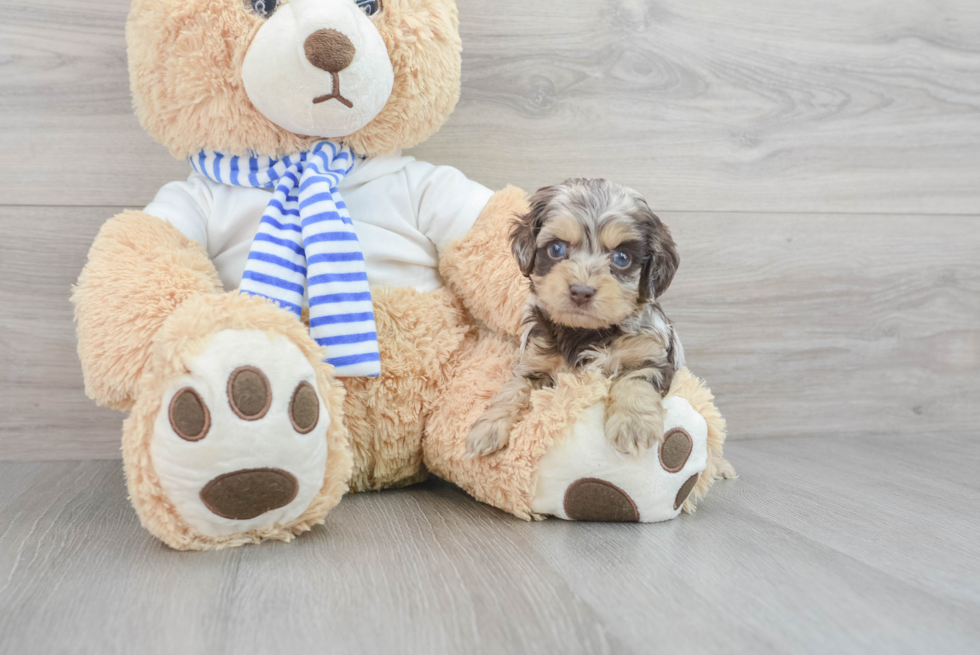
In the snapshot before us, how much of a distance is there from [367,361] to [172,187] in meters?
0.65

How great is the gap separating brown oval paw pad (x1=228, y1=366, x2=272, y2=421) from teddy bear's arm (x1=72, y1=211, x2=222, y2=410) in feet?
0.89

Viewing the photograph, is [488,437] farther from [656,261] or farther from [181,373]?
[181,373]

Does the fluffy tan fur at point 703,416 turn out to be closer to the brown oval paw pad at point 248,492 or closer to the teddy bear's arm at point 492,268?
the teddy bear's arm at point 492,268

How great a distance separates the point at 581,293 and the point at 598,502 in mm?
417

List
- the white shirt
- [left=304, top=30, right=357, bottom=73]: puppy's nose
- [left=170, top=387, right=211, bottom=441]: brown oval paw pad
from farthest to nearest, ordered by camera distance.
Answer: the white shirt → [left=304, top=30, right=357, bottom=73]: puppy's nose → [left=170, top=387, right=211, bottom=441]: brown oval paw pad

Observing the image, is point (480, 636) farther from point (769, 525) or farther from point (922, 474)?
point (922, 474)

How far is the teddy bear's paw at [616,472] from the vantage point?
137 cm

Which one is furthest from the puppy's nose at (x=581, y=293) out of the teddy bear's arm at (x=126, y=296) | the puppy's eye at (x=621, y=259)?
the teddy bear's arm at (x=126, y=296)

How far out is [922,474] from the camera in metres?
1.93

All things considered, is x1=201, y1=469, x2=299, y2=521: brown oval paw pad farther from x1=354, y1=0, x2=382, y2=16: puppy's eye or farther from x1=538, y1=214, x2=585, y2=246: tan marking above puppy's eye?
x1=354, y1=0, x2=382, y2=16: puppy's eye

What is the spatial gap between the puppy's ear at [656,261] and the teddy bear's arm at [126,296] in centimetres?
87

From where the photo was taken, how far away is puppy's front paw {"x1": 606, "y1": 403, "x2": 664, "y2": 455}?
4.30 ft

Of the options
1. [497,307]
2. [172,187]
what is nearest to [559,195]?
[497,307]

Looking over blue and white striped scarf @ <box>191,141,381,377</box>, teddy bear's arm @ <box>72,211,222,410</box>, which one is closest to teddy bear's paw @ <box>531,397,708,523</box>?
blue and white striped scarf @ <box>191,141,381,377</box>
